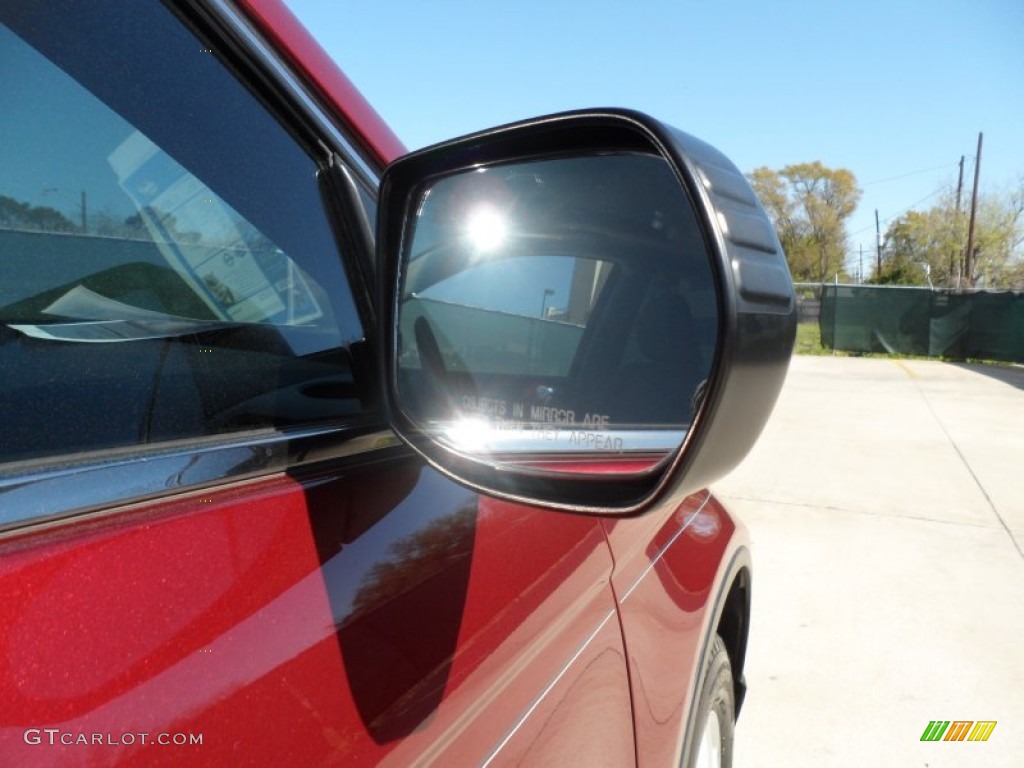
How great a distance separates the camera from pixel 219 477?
2.87ft

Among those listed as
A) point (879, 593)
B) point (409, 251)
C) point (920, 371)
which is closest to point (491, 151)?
point (409, 251)

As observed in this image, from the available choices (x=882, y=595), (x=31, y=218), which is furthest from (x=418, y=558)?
(x=882, y=595)

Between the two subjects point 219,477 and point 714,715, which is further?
point 714,715

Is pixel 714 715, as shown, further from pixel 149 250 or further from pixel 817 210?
pixel 817 210

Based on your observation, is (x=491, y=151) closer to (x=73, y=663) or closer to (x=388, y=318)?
(x=388, y=318)

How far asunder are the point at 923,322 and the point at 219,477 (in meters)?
22.7

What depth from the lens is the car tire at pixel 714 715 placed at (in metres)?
1.95

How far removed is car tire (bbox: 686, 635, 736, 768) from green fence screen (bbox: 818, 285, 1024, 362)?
1986 centimetres

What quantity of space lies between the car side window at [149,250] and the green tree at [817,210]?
6689 cm

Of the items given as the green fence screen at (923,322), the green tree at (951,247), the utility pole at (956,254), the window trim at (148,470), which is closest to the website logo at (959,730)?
the window trim at (148,470)

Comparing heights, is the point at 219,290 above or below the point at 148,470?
above

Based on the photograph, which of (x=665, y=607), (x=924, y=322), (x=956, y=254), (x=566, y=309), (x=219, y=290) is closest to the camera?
(x=219, y=290)

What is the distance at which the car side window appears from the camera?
0.87 meters

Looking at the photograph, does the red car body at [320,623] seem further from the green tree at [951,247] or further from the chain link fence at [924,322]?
the green tree at [951,247]
